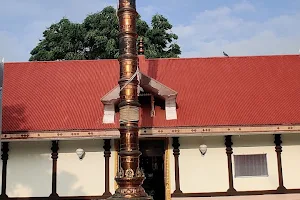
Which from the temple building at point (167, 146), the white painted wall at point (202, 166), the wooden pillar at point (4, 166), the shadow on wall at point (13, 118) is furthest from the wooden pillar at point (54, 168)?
the white painted wall at point (202, 166)

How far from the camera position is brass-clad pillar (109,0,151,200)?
18.6ft

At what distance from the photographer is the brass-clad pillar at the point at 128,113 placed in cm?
568

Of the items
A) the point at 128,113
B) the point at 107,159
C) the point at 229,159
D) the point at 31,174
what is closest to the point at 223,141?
the point at 229,159

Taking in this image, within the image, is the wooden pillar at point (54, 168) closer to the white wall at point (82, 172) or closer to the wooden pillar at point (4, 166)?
the white wall at point (82, 172)

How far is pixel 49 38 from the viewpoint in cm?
2352

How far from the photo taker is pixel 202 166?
11688 mm

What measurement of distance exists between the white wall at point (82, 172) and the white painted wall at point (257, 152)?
3.63 metres

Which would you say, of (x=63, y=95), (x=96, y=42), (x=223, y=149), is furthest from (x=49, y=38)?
(x=223, y=149)

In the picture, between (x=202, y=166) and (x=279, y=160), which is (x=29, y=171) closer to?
(x=202, y=166)

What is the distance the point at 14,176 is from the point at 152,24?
48.3 ft

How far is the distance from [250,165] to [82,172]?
4867mm

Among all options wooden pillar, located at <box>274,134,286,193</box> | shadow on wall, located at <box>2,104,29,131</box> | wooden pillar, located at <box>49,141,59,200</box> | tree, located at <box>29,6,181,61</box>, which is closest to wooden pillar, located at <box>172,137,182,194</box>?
wooden pillar, located at <box>274,134,286,193</box>

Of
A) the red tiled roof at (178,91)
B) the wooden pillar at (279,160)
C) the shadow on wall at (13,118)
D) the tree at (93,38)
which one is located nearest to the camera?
the shadow on wall at (13,118)

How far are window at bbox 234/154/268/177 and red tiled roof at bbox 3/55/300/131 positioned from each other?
110 centimetres
